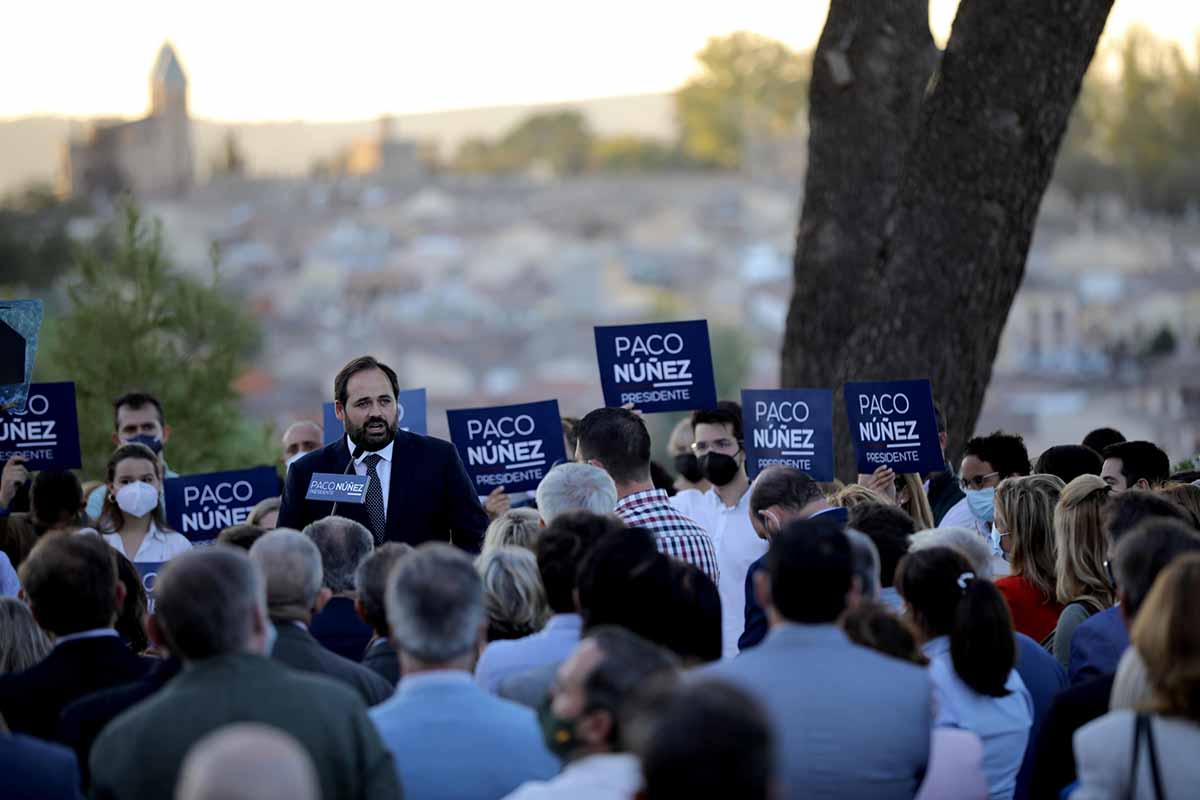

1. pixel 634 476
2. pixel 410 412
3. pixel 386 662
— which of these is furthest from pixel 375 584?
pixel 410 412

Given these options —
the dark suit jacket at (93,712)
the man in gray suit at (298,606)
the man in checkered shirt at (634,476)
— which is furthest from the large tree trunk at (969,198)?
the dark suit jacket at (93,712)

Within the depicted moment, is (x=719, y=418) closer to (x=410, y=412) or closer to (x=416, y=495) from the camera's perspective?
(x=410, y=412)

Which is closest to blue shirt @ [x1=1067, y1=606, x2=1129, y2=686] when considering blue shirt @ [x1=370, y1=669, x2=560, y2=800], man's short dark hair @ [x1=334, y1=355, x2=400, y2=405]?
blue shirt @ [x1=370, y1=669, x2=560, y2=800]

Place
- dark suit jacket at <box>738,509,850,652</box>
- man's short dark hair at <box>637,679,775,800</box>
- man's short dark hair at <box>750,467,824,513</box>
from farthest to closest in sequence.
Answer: man's short dark hair at <box>750,467,824,513</box> → dark suit jacket at <box>738,509,850,652</box> → man's short dark hair at <box>637,679,775,800</box>

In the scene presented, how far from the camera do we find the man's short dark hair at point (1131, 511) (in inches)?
198

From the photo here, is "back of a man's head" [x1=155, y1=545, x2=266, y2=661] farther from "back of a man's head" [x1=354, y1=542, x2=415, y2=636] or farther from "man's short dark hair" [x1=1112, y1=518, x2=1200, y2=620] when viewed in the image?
"man's short dark hair" [x1=1112, y1=518, x2=1200, y2=620]

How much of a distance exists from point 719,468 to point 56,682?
4.21m

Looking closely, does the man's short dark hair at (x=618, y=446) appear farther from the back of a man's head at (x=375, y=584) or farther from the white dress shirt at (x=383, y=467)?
the back of a man's head at (x=375, y=584)

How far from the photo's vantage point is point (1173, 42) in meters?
109

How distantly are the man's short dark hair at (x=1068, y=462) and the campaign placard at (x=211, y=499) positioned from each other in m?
3.73

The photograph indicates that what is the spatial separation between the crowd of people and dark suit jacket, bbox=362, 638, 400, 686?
0.7 inches

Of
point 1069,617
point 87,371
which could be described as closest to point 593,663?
point 1069,617

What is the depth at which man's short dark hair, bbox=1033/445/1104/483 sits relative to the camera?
7504mm

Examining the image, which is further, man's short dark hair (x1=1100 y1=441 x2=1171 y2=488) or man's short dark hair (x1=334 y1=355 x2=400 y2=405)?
man's short dark hair (x1=1100 y1=441 x2=1171 y2=488)
